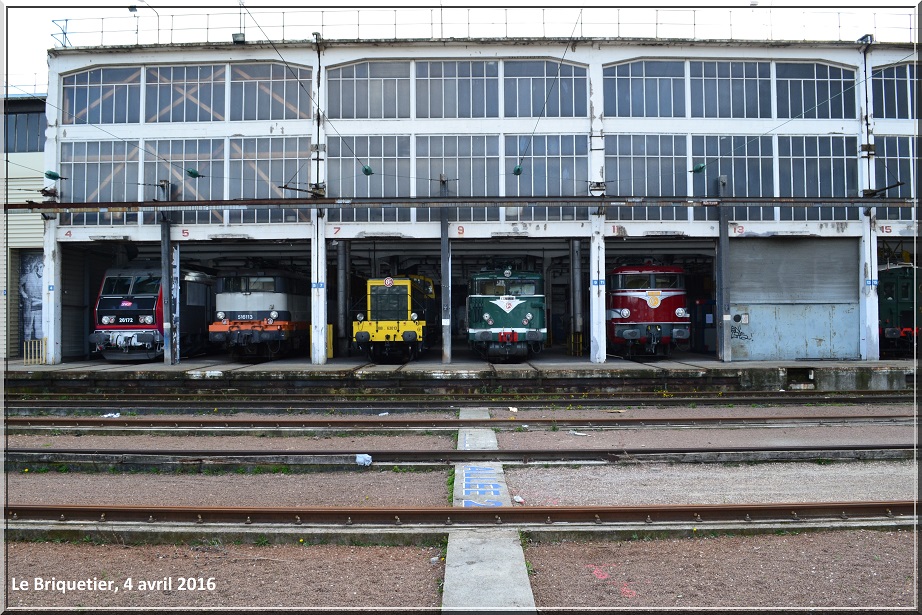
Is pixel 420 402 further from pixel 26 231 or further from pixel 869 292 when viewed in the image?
pixel 26 231

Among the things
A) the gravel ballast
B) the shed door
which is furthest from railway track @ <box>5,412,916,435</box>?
the shed door

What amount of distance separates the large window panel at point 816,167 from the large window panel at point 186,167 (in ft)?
72.1

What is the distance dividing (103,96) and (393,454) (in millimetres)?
22700

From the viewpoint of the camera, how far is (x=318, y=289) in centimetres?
2373

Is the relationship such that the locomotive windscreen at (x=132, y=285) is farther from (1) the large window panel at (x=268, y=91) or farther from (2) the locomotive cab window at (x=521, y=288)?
(2) the locomotive cab window at (x=521, y=288)

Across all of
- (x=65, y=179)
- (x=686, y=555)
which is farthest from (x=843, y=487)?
(x=65, y=179)

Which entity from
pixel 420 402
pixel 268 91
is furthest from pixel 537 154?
pixel 420 402

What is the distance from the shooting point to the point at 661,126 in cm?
2383

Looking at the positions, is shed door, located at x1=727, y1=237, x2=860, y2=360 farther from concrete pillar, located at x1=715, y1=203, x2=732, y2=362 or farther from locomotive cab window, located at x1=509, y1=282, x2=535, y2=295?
locomotive cab window, located at x1=509, y1=282, x2=535, y2=295

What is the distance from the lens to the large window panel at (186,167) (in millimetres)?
24219

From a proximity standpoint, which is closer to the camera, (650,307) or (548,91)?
(650,307)

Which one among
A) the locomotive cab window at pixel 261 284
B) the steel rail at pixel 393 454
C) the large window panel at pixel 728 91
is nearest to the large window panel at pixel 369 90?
the locomotive cab window at pixel 261 284

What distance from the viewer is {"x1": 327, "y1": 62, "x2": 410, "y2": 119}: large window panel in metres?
24.1

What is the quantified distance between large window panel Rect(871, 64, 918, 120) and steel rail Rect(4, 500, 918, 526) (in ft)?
75.7
